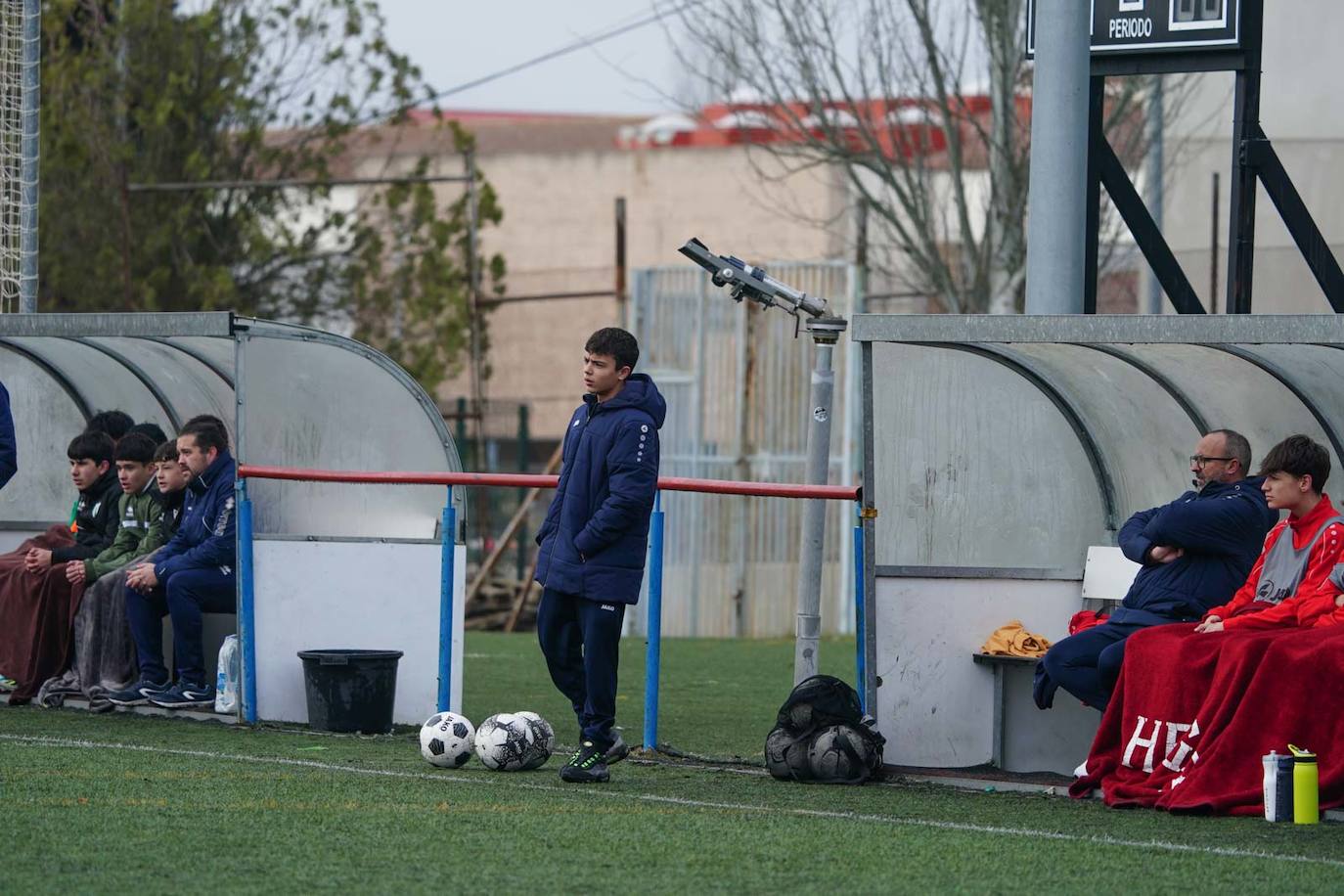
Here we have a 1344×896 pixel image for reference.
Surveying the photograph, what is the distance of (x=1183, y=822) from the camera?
26.1 feet

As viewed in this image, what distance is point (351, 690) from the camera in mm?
10500

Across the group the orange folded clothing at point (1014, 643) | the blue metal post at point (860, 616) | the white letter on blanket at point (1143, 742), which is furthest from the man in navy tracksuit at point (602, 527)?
the white letter on blanket at point (1143, 742)

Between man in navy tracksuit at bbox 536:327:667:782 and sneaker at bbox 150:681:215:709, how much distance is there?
119 inches

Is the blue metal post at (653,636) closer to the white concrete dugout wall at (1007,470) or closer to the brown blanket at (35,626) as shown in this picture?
the white concrete dugout wall at (1007,470)

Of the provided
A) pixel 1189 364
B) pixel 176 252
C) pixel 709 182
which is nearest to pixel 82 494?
pixel 1189 364

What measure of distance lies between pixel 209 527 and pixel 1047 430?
14.4ft

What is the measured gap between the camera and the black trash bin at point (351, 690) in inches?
413

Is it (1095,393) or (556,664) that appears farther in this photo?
(1095,393)

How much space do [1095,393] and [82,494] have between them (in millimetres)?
5873

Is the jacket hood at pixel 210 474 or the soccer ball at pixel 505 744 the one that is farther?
the jacket hood at pixel 210 474

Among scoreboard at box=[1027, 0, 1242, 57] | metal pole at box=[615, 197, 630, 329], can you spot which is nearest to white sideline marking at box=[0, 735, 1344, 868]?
scoreboard at box=[1027, 0, 1242, 57]

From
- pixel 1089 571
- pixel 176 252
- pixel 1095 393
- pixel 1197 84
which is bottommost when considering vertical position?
pixel 1089 571

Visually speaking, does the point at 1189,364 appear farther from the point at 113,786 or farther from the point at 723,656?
the point at 723,656

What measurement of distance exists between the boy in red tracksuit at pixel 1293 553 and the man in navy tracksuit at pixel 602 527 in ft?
7.77
